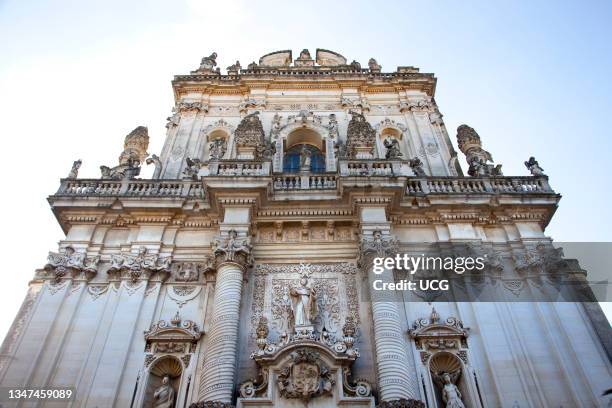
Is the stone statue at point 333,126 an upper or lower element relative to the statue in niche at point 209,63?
lower

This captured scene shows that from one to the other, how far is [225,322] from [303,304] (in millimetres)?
1892

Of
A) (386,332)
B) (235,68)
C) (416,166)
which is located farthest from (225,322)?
(235,68)

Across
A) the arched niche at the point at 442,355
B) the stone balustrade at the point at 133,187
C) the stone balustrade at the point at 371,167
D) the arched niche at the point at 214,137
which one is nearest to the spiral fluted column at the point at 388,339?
the arched niche at the point at 442,355

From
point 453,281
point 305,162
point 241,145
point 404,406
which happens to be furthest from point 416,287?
point 241,145

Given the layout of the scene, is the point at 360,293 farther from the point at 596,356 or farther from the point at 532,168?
the point at 532,168

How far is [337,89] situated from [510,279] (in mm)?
10634

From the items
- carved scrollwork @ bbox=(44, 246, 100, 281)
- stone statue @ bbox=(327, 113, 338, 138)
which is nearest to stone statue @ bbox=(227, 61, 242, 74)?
stone statue @ bbox=(327, 113, 338, 138)

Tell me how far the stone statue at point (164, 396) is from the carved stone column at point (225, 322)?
0.89 meters

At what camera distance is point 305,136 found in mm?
17812

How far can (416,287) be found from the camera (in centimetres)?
1192

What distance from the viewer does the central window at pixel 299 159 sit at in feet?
54.9

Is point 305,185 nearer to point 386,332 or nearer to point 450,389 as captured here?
point 386,332

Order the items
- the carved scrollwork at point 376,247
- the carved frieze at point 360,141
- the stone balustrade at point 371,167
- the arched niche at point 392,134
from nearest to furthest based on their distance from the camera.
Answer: the carved scrollwork at point 376,247 < the stone balustrade at point 371,167 < the carved frieze at point 360,141 < the arched niche at point 392,134

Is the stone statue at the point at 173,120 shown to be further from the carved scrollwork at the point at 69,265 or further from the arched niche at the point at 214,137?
the carved scrollwork at the point at 69,265
